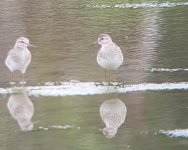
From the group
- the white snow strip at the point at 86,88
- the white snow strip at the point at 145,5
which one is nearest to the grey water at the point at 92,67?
the white snow strip at the point at 145,5

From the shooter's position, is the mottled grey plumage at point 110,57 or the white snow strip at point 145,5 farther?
the white snow strip at point 145,5

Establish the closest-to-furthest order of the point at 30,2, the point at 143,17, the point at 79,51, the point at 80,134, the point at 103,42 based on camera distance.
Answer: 1. the point at 80,134
2. the point at 103,42
3. the point at 79,51
4. the point at 143,17
5. the point at 30,2

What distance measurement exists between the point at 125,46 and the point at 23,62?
A: 309cm

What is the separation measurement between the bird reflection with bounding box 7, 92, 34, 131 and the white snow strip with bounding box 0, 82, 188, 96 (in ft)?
0.78

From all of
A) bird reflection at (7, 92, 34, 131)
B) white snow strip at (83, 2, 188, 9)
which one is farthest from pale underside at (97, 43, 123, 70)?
white snow strip at (83, 2, 188, 9)

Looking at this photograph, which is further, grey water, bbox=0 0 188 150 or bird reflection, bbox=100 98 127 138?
bird reflection, bbox=100 98 127 138

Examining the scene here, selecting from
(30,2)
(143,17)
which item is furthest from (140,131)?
(30,2)

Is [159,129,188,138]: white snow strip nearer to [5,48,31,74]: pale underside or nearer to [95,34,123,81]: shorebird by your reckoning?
[95,34,123,81]: shorebird

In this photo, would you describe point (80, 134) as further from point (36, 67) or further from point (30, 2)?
point (30, 2)

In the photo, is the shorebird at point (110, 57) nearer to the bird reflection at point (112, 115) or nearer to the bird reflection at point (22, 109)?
the bird reflection at point (112, 115)

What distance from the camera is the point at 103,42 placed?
10711mm

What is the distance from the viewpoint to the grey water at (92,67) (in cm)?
773

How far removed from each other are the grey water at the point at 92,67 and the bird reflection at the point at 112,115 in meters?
0.07

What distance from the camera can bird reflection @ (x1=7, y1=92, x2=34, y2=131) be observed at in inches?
330
